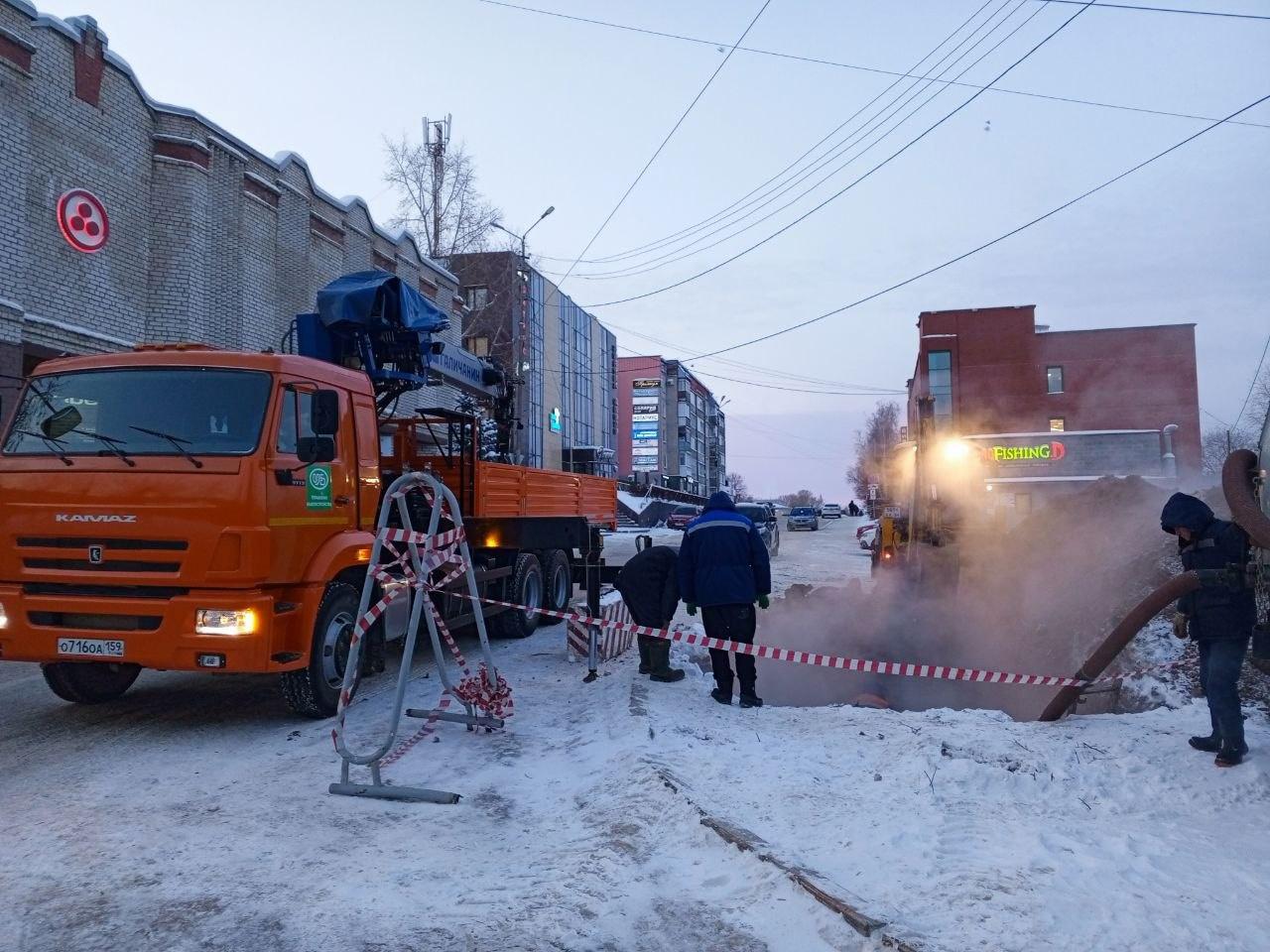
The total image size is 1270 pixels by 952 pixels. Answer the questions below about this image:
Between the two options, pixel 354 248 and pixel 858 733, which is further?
pixel 354 248

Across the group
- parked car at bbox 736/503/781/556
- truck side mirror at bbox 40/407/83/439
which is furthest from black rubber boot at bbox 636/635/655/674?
parked car at bbox 736/503/781/556

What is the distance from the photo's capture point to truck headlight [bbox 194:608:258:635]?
569 centimetres

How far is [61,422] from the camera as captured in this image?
6188 millimetres

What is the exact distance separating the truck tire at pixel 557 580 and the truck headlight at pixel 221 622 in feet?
19.8

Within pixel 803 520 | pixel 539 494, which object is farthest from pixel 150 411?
pixel 803 520

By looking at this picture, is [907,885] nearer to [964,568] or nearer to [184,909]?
[184,909]

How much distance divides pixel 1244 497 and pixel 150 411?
761 centimetres

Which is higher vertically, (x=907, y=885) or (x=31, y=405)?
(x=31, y=405)

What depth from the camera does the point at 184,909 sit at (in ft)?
11.9

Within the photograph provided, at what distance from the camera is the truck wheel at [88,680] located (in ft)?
22.3

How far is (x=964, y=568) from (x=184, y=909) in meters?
13.2

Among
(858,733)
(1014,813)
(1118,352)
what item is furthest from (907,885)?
(1118,352)

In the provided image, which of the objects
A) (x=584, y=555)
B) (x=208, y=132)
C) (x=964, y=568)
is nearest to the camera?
(x=584, y=555)

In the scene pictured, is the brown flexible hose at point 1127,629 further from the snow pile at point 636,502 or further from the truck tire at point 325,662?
the snow pile at point 636,502
